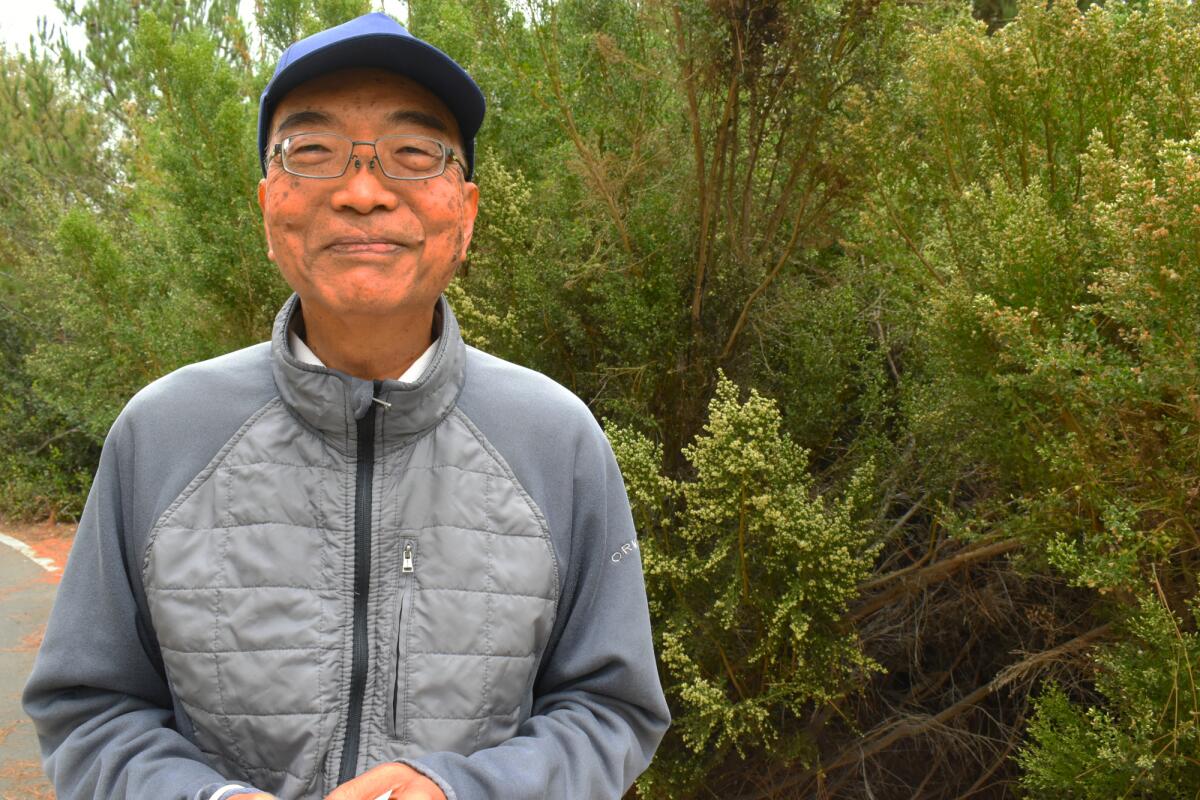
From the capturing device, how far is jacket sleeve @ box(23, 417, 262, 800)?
4.57 feet

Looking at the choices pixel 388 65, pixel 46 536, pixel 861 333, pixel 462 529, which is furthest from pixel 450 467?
pixel 46 536

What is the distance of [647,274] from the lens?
4535 mm

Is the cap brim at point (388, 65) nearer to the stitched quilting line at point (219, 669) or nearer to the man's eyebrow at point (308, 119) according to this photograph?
the man's eyebrow at point (308, 119)

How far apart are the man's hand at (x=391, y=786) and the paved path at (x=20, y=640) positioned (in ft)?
15.4

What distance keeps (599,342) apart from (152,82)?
10.6ft

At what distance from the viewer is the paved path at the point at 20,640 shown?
5.34 m

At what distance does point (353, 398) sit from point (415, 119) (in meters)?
0.40

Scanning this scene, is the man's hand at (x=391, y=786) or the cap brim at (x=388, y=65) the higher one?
the cap brim at (x=388, y=65)

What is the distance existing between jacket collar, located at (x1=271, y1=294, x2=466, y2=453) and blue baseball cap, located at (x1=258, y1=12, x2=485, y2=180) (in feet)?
1.14

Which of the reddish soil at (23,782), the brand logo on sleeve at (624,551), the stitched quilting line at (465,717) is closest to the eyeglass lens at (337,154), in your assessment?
the brand logo on sleeve at (624,551)

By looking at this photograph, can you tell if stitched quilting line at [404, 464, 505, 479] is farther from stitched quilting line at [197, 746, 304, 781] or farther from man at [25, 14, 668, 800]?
stitched quilting line at [197, 746, 304, 781]

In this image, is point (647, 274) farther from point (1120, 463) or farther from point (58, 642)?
point (58, 642)

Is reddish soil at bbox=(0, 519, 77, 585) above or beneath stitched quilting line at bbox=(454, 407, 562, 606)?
A: beneath

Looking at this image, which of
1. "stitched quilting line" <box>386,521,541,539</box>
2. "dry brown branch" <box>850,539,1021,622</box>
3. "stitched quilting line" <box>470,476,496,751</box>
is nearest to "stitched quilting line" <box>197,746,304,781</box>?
"stitched quilting line" <box>470,476,496,751</box>
